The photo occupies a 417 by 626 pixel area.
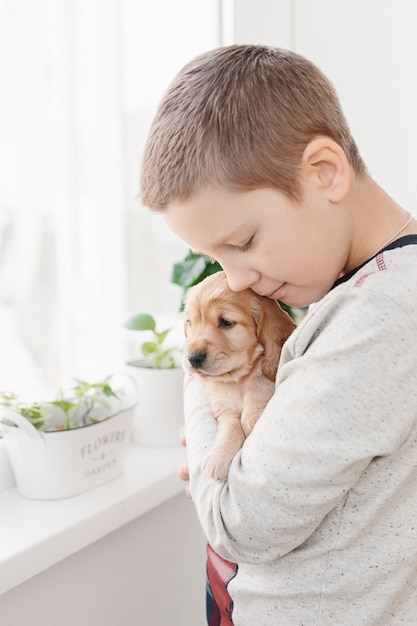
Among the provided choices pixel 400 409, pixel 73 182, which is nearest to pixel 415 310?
pixel 400 409

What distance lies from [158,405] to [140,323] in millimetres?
195

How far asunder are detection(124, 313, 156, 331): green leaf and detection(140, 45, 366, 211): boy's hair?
73 cm

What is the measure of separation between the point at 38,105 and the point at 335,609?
1.72 metres

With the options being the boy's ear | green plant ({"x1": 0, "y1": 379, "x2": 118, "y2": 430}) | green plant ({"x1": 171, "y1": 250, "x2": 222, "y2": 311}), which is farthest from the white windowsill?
the boy's ear

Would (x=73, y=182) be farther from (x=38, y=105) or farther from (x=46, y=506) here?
(x=46, y=506)

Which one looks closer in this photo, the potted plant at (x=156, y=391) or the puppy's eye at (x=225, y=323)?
the puppy's eye at (x=225, y=323)

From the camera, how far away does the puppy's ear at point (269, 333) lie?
3.17 ft

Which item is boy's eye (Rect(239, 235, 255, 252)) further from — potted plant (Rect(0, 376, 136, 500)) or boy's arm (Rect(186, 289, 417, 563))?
potted plant (Rect(0, 376, 136, 500))

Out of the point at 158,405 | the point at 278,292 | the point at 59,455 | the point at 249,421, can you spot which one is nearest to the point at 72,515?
the point at 59,455

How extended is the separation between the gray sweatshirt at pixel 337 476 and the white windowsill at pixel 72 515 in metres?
0.41

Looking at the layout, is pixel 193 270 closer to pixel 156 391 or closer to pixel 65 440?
pixel 156 391

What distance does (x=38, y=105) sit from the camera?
82.5 inches

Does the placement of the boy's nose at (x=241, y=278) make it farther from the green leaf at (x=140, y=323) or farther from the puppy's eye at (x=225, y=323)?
the green leaf at (x=140, y=323)

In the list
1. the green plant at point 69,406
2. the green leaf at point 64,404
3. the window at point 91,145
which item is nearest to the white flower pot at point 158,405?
the green plant at point 69,406
